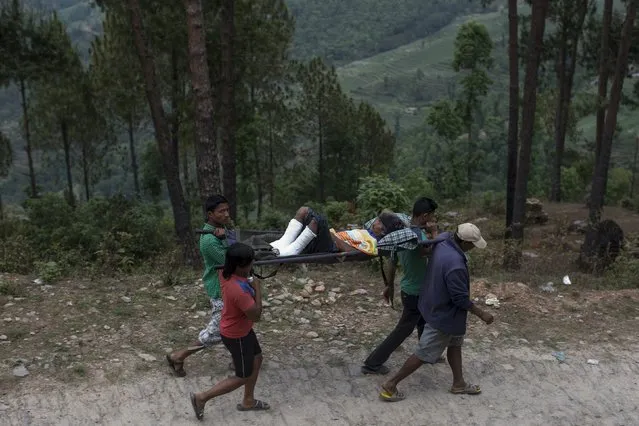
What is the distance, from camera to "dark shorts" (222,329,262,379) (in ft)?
14.4

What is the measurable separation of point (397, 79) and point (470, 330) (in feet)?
472

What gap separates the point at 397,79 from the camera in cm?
14488

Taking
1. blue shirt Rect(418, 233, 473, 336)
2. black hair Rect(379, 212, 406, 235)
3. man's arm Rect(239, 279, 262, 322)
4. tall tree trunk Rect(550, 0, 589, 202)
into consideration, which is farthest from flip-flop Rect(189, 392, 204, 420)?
tall tree trunk Rect(550, 0, 589, 202)

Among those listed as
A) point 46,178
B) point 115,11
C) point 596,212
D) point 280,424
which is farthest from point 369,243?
point 46,178

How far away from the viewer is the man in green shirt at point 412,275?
4.84 m

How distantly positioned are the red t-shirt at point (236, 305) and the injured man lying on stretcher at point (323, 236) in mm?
997

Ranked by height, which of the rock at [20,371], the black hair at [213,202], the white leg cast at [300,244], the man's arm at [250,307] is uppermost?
the black hair at [213,202]

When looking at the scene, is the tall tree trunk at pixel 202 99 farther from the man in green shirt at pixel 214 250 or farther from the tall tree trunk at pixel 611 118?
the tall tree trunk at pixel 611 118

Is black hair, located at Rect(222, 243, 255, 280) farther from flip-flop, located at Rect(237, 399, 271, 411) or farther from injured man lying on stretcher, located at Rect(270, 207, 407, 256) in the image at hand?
flip-flop, located at Rect(237, 399, 271, 411)

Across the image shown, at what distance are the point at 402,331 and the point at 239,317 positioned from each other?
5.17 feet

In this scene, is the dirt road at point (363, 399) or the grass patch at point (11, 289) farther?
the grass patch at point (11, 289)

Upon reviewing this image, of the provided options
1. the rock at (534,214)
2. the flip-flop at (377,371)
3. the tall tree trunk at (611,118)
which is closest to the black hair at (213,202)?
the flip-flop at (377,371)

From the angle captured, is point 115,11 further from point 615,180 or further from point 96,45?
point 615,180

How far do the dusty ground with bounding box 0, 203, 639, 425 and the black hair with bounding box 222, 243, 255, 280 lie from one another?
1334 millimetres
